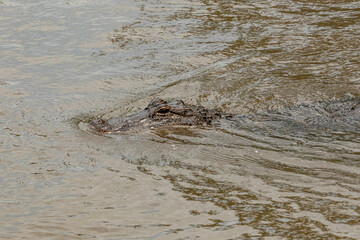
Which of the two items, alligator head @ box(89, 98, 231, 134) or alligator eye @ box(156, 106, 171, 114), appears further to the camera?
alligator eye @ box(156, 106, 171, 114)

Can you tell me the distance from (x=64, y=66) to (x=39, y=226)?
248 inches

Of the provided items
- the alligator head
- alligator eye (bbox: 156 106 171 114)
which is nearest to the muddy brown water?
the alligator head

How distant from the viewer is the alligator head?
7.41 m

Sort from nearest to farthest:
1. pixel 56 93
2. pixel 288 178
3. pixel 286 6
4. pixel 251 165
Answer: pixel 288 178 → pixel 251 165 → pixel 56 93 → pixel 286 6

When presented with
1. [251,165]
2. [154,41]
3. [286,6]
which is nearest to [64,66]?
[154,41]

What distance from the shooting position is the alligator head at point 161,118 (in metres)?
7.41

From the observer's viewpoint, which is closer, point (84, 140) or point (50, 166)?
point (50, 166)

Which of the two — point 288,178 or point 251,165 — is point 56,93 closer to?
point 251,165

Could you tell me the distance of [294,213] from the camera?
4.94 meters

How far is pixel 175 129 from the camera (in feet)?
24.6

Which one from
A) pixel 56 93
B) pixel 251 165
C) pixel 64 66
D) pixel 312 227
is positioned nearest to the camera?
pixel 312 227

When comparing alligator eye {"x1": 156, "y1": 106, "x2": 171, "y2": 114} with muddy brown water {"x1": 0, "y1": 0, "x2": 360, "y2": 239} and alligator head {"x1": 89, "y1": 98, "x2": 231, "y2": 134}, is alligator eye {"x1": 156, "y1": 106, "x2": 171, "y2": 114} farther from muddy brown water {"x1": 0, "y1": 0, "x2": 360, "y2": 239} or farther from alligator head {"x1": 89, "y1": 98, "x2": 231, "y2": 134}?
muddy brown water {"x1": 0, "y1": 0, "x2": 360, "y2": 239}

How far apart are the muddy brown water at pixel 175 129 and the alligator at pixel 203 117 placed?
0.65ft

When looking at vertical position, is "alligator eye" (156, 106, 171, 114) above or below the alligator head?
above
